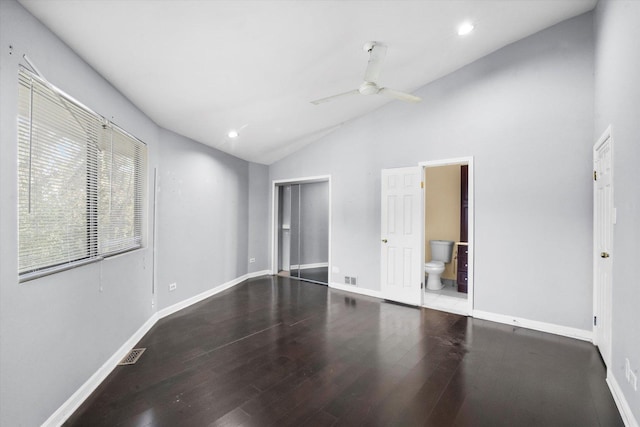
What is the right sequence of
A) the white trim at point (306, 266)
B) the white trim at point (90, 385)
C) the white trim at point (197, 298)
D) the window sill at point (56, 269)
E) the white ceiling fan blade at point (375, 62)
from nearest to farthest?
the window sill at point (56, 269) → the white trim at point (90, 385) → the white ceiling fan blade at point (375, 62) → the white trim at point (197, 298) → the white trim at point (306, 266)

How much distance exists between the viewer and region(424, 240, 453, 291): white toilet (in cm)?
494

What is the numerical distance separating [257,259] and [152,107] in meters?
3.64

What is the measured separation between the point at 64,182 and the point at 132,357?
1.75 meters

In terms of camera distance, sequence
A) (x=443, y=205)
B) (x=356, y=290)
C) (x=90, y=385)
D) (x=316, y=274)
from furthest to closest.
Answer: (x=316, y=274) → (x=443, y=205) → (x=356, y=290) → (x=90, y=385)

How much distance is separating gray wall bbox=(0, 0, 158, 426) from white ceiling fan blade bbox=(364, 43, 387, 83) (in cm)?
239

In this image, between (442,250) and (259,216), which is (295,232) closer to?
(259,216)

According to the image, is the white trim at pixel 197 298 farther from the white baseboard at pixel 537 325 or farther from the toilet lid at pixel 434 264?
the white baseboard at pixel 537 325

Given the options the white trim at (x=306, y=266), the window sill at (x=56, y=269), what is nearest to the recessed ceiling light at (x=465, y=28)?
the window sill at (x=56, y=269)

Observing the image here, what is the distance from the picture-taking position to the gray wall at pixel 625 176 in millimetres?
1723

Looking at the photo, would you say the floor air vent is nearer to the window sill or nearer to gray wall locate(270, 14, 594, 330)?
the window sill

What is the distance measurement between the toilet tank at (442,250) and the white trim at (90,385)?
4710mm

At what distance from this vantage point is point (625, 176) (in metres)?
1.93

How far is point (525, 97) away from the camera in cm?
345

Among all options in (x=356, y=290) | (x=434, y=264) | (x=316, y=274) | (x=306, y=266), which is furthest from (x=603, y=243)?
(x=306, y=266)
